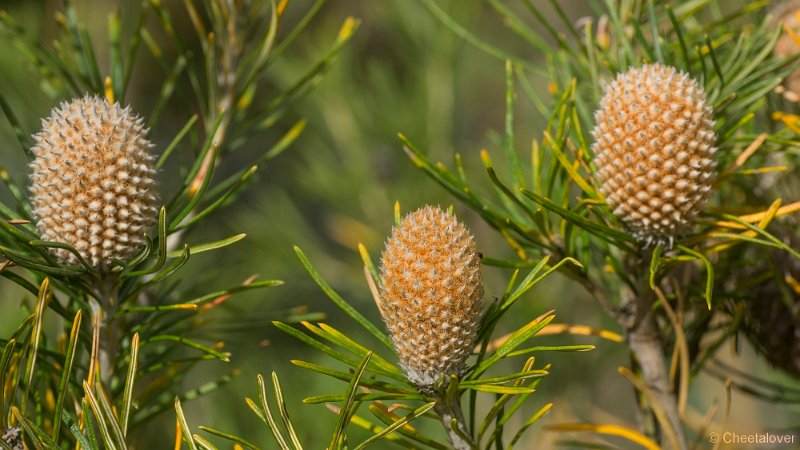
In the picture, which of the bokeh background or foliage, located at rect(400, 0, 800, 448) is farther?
the bokeh background

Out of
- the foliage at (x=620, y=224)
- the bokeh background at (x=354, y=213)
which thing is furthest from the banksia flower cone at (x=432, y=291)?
the bokeh background at (x=354, y=213)

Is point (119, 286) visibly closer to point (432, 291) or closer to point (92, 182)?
point (92, 182)

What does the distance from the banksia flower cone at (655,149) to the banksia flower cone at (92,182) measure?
0.25 meters

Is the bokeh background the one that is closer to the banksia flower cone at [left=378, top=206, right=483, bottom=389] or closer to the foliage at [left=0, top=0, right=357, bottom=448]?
the foliage at [left=0, top=0, right=357, bottom=448]

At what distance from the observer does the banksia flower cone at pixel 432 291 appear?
376 millimetres

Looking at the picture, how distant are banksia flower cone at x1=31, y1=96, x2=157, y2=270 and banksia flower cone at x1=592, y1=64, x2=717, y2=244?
25 centimetres

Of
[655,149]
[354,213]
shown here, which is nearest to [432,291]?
[655,149]

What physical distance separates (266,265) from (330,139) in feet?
1.03

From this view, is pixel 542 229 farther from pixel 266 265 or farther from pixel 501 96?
pixel 501 96

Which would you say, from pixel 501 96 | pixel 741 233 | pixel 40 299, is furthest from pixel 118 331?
pixel 501 96

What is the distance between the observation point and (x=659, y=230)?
0.43 m

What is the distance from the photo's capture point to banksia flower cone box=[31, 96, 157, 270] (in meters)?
0.39

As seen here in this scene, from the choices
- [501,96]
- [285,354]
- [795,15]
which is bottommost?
[285,354]

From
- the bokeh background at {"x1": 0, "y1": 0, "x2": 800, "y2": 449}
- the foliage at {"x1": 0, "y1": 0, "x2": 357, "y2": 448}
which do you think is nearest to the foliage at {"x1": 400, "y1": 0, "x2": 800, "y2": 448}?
the foliage at {"x1": 0, "y1": 0, "x2": 357, "y2": 448}
